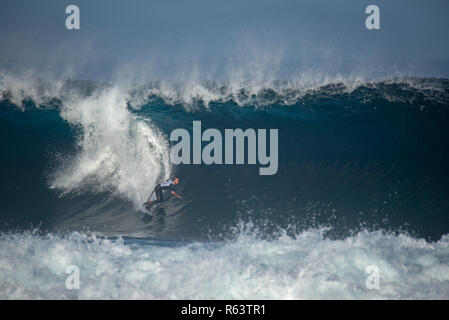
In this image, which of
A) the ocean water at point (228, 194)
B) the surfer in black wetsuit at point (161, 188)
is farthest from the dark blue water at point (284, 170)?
the surfer in black wetsuit at point (161, 188)

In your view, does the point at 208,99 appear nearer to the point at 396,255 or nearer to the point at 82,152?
the point at 82,152

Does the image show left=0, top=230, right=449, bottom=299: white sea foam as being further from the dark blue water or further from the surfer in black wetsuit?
the surfer in black wetsuit

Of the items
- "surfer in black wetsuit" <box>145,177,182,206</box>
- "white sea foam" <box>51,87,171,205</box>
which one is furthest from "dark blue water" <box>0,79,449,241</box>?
"surfer in black wetsuit" <box>145,177,182,206</box>

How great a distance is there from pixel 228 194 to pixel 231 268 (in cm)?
336

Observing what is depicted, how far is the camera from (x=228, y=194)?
832 cm

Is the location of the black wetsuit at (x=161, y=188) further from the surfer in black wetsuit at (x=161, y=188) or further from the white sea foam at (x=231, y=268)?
the white sea foam at (x=231, y=268)

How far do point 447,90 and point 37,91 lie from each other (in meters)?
12.1

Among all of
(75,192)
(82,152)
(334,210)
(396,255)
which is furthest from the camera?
(82,152)

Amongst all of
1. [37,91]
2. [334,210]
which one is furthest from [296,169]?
[37,91]

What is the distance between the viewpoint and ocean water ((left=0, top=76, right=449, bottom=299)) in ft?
16.3

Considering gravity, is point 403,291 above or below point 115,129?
below

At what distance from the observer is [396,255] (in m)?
5.54

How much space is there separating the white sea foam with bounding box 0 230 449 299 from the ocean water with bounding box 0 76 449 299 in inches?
1.0

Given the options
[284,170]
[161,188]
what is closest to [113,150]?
[161,188]
